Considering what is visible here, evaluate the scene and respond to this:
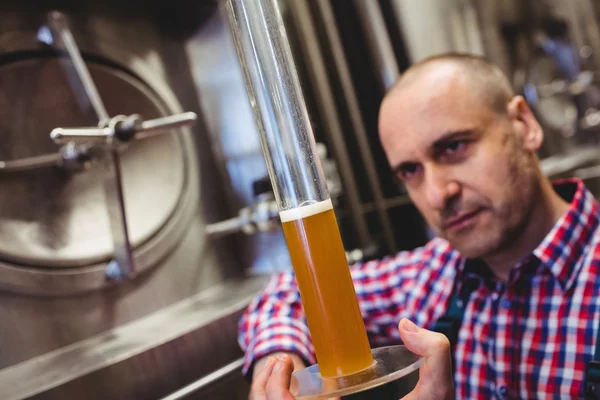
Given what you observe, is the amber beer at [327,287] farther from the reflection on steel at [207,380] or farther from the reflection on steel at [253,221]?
the reflection on steel at [253,221]

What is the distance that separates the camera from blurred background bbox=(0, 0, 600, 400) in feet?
2.93

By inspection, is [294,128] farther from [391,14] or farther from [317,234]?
[391,14]

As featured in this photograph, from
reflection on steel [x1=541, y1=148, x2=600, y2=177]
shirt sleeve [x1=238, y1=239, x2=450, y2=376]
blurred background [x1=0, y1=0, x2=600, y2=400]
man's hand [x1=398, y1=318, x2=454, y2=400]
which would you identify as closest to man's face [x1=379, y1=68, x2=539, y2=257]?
shirt sleeve [x1=238, y1=239, x2=450, y2=376]

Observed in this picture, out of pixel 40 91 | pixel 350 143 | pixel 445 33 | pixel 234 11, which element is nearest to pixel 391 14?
pixel 445 33

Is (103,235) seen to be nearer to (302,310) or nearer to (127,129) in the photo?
(127,129)

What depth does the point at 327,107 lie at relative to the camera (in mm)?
1510

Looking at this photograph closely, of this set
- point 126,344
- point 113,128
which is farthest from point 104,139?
point 126,344

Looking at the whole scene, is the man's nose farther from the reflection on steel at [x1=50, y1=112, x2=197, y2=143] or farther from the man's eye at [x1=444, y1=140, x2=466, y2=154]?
the reflection on steel at [x1=50, y1=112, x2=197, y2=143]

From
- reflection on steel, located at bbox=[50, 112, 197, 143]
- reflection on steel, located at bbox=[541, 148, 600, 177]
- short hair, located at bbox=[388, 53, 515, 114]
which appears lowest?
reflection on steel, located at bbox=[541, 148, 600, 177]

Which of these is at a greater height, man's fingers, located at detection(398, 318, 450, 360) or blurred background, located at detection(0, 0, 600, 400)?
blurred background, located at detection(0, 0, 600, 400)

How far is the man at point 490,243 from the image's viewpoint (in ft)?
2.96

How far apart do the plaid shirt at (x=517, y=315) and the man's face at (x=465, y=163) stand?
0.08 meters

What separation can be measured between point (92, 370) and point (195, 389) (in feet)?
0.57

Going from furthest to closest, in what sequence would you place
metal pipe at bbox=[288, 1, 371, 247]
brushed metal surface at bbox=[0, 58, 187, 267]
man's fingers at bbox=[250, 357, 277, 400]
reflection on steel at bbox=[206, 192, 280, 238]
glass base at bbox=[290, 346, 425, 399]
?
metal pipe at bbox=[288, 1, 371, 247] < reflection on steel at bbox=[206, 192, 280, 238] < brushed metal surface at bbox=[0, 58, 187, 267] < man's fingers at bbox=[250, 357, 277, 400] < glass base at bbox=[290, 346, 425, 399]
